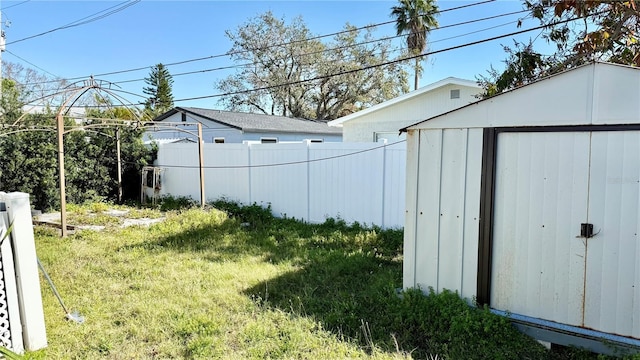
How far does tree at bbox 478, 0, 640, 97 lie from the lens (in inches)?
215

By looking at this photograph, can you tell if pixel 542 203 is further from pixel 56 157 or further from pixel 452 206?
pixel 56 157

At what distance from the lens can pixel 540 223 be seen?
10.7 feet

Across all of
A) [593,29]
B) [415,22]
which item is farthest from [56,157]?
[415,22]

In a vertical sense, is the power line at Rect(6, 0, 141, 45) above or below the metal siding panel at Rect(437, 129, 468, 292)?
above

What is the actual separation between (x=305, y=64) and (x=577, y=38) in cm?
1963

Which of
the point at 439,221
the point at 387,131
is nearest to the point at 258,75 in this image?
the point at 387,131

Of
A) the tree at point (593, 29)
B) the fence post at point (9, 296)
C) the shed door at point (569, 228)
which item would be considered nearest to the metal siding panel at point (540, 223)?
the shed door at point (569, 228)

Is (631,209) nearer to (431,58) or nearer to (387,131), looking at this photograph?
(387,131)

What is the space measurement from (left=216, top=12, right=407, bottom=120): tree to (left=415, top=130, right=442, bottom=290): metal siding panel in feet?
69.2

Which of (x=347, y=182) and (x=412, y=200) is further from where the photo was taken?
(x=347, y=182)

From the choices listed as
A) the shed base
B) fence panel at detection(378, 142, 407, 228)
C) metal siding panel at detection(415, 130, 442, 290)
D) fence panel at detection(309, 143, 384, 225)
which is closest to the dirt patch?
fence panel at detection(309, 143, 384, 225)

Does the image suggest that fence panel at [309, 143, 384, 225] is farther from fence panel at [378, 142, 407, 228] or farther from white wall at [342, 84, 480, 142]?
white wall at [342, 84, 480, 142]

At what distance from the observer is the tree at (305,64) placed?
2455 centimetres

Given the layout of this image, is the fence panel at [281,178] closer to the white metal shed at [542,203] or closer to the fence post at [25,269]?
the white metal shed at [542,203]
